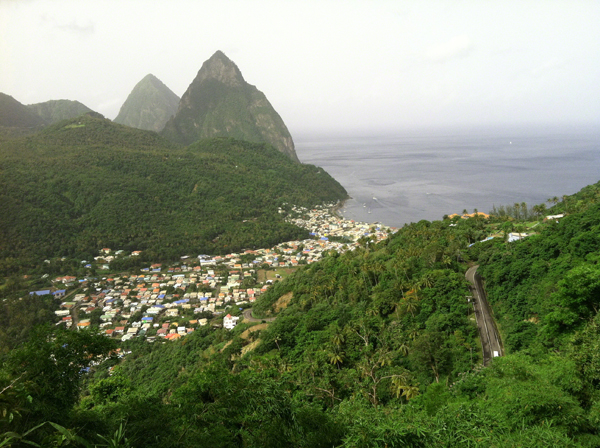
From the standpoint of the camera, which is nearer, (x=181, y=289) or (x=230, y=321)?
(x=230, y=321)

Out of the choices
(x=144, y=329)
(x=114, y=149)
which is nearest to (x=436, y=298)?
(x=144, y=329)

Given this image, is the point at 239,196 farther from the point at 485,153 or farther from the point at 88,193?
the point at 485,153

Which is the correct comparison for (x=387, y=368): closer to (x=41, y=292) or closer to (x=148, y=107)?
(x=41, y=292)

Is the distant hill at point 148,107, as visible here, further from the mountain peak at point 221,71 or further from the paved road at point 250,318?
the paved road at point 250,318

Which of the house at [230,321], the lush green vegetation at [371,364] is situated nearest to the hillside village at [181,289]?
the house at [230,321]

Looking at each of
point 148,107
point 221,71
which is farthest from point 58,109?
point 221,71
